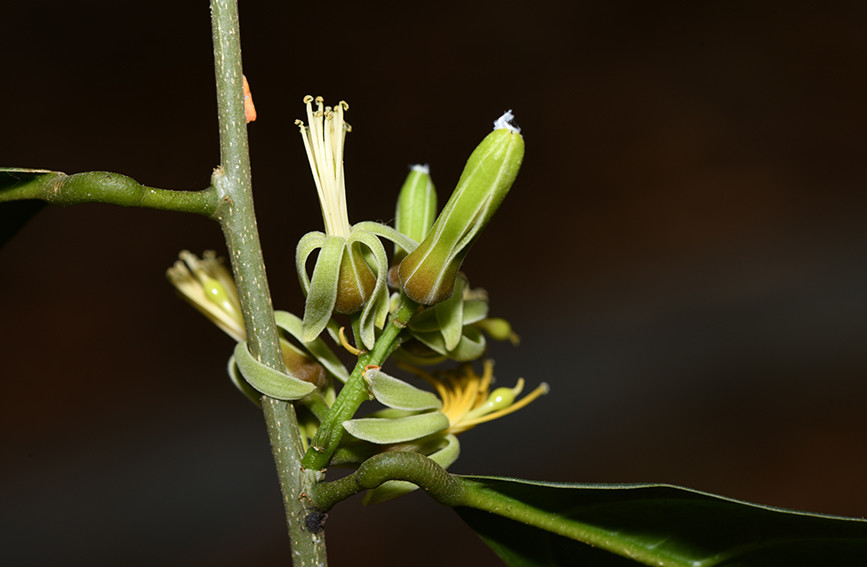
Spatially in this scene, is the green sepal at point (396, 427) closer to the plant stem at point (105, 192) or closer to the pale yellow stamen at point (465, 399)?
the pale yellow stamen at point (465, 399)

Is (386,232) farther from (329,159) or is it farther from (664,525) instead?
(664,525)

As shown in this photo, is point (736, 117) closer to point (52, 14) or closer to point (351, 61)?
point (351, 61)

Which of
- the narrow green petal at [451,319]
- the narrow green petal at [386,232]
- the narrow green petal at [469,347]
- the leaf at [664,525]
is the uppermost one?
the narrow green petal at [386,232]

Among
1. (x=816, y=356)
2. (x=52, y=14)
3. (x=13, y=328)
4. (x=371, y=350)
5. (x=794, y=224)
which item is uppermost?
(x=52, y=14)

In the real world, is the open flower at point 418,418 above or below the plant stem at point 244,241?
below

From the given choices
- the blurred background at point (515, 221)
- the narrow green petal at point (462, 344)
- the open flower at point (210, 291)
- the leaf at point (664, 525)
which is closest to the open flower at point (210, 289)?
the open flower at point (210, 291)


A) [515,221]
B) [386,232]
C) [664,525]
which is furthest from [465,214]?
[515,221]

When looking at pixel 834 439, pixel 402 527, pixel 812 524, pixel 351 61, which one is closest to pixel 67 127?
pixel 351 61
